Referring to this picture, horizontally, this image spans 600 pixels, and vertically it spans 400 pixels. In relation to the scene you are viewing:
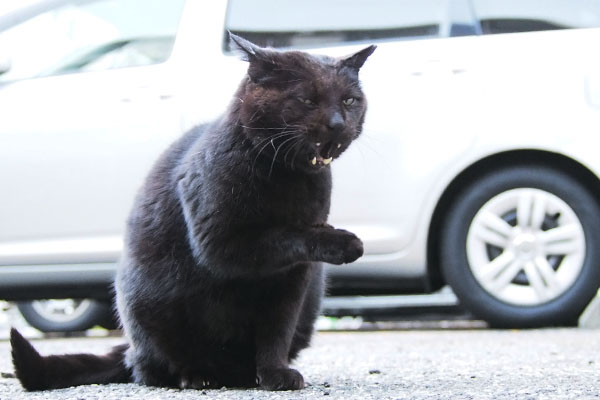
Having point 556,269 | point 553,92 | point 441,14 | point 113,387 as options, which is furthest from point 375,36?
point 113,387

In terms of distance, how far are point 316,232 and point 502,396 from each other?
0.62 metres

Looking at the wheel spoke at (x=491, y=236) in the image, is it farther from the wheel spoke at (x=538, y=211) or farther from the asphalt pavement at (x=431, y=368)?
the asphalt pavement at (x=431, y=368)

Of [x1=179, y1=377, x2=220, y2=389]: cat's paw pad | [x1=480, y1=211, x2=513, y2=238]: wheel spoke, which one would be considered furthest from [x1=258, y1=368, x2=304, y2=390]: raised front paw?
[x1=480, y1=211, x2=513, y2=238]: wheel spoke

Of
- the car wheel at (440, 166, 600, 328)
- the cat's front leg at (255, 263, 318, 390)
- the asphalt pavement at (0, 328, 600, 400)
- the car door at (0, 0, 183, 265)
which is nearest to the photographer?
the asphalt pavement at (0, 328, 600, 400)

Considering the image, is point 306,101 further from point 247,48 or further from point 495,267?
point 495,267

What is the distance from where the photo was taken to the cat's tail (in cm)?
294

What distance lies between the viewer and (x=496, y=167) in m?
4.82

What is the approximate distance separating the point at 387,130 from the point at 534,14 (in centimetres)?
85

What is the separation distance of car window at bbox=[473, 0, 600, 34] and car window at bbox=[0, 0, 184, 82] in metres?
1.45

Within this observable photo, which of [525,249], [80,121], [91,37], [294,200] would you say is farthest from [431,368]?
[91,37]

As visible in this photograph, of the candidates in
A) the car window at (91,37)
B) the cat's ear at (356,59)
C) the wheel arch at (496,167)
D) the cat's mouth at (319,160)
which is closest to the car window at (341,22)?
the car window at (91,37)

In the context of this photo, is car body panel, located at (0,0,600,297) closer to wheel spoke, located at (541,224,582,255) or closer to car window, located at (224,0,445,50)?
Result: car window, located at (224,0,445,50)

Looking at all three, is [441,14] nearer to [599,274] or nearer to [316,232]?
[599,274]

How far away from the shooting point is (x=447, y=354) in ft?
13.1
